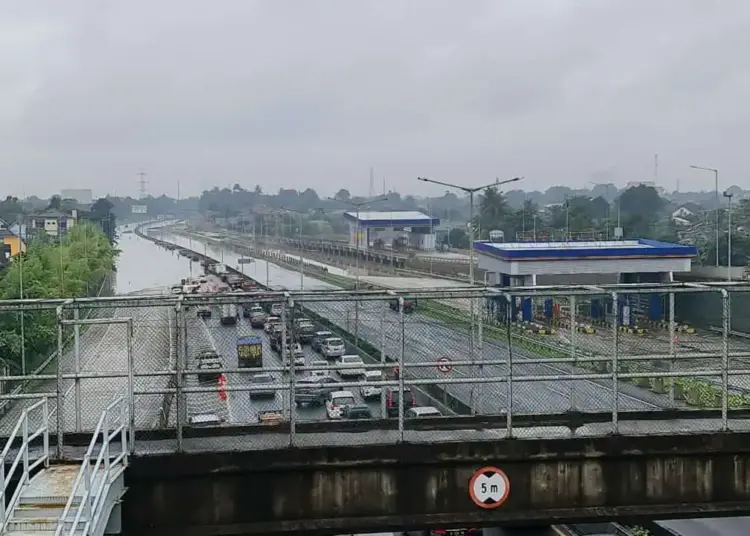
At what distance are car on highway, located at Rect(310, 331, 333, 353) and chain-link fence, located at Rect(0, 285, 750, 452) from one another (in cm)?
3

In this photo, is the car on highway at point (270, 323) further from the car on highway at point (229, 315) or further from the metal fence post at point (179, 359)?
the metal fence post at point (179, 359)

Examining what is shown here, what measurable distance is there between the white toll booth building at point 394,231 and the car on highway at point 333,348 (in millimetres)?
66048

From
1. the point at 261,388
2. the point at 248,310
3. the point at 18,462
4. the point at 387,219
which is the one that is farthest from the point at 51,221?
the point at 18,462

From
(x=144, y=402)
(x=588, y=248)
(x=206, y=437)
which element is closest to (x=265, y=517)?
(x=206, y=437)

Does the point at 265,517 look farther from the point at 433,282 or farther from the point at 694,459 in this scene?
the point at 433,282

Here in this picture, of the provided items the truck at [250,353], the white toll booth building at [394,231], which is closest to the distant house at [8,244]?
the white toll booth building at [394,231]

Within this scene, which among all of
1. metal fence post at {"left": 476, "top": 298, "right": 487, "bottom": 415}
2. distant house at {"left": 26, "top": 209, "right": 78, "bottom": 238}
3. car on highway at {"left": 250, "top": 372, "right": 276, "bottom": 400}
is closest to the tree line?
car on highway at {"left": 250, "top": 372, "right": 276, "bottom": 400}

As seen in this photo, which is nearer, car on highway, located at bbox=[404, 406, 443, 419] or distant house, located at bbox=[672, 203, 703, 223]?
car on highway, located at bbox=[404, 406, 443, 419]

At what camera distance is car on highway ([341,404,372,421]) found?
456 inches

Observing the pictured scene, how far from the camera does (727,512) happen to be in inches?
388

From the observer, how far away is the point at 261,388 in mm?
9359

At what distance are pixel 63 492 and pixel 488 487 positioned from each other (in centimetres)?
436

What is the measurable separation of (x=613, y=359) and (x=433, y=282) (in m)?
42.6

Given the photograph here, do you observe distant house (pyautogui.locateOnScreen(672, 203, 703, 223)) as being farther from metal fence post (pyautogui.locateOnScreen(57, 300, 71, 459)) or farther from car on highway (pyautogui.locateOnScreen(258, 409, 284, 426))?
metal fence post (pyautogui.locateOnScreen(57, 300, 71, 459))
